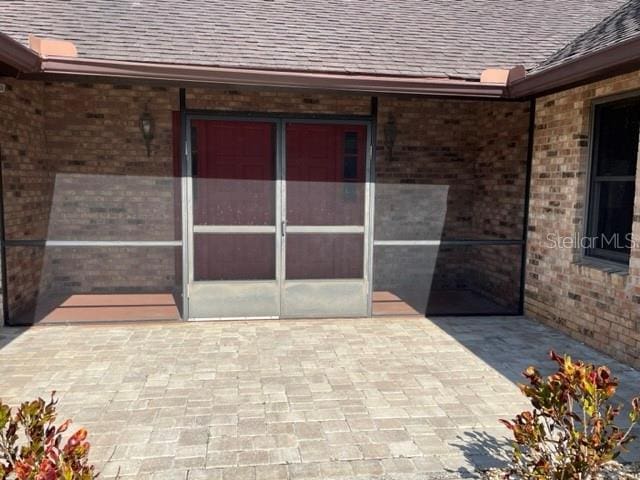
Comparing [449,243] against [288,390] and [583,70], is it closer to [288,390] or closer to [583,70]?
[583,70]

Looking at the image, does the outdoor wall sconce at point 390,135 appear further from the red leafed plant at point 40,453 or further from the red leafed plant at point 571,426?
the red leafed plant at point 40,453

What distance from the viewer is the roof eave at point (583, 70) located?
3832mm

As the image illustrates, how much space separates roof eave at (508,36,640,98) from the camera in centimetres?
383

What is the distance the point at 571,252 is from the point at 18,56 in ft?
17.9

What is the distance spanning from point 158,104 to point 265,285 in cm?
314

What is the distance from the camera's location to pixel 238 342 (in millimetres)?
4977

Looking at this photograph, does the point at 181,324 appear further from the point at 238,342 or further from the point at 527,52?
the point at 527,52

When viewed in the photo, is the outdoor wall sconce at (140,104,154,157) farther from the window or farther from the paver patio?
the window

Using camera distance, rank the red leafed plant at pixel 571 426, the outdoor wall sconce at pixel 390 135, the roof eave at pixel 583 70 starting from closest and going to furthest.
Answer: the red leafed plant at pixel 571 426
the roof eave at pixel 583 70
the outdoor wall sconce at pixel 390 135

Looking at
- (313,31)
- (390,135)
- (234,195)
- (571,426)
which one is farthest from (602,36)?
(234,195)

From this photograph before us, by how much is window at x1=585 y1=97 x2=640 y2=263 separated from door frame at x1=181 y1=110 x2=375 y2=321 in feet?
7.56

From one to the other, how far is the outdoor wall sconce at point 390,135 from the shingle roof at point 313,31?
1310mm

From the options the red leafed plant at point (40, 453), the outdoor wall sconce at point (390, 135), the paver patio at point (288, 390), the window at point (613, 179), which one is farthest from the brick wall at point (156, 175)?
the red leafed plant at point (40, 453)

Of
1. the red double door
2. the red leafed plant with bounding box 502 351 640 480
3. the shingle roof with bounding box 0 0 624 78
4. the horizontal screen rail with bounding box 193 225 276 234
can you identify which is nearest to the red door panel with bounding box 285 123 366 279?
the red double door
